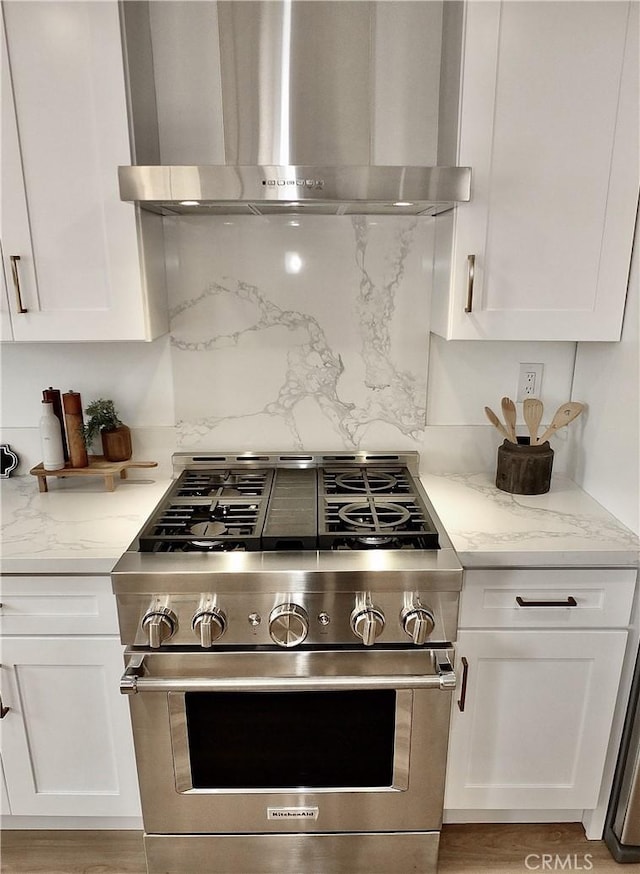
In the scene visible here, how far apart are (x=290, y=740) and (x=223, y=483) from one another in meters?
0.73

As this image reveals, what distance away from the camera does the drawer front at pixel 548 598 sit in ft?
4.85

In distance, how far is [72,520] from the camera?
1.63 m

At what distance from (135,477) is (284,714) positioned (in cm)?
90

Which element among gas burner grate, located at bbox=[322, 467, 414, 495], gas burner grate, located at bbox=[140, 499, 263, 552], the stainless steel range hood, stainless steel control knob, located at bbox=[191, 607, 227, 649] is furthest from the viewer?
gas burner grate, located at bbox=[322, 467, 414, 495]

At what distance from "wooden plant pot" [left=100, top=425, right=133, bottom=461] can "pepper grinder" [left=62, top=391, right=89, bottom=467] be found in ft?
0.24

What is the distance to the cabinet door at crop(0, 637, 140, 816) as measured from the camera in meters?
1.50

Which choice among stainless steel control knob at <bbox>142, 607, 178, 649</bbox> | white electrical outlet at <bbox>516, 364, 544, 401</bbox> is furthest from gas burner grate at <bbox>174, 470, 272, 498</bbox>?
white electrical outlet at <bbox>516, 364, 544, 401</bbox>

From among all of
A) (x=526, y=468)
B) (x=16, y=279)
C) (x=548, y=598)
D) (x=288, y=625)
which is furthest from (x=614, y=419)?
(x=16, y=279)

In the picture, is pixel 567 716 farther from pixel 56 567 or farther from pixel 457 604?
pixel 56 567

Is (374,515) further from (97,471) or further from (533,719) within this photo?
(97,471)

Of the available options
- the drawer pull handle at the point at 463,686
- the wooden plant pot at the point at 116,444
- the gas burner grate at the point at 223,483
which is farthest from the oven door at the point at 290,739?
the wooden plant pot at the point at 116,444

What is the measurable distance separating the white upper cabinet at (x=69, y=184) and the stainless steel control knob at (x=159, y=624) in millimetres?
728

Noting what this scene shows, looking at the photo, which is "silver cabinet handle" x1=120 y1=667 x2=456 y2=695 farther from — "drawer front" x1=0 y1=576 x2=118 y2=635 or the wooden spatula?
the wooden spatula

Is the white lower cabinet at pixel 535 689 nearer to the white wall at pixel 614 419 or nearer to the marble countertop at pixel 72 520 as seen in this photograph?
the white wall at pixel 614 419
